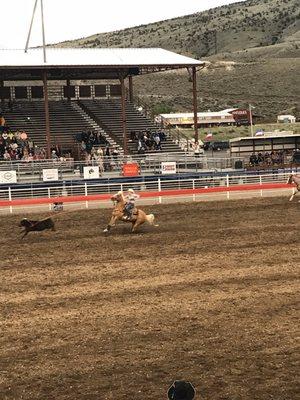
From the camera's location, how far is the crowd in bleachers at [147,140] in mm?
38625

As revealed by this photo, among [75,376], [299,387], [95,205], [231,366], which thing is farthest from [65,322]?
[95,205]

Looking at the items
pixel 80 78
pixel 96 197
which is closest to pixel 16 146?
pixel 80 78

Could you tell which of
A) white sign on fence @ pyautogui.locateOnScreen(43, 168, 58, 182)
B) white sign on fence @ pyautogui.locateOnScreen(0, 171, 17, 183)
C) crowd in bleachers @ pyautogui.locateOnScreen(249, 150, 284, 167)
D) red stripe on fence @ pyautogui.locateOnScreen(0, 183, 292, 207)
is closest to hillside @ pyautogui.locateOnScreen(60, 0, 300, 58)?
crowd in bleachers @ pyautogui.locateOnScreen(249, 150, 284, 167)

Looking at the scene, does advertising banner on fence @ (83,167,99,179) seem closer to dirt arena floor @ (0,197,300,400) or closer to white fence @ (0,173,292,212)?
white fence @ (0,173,292,212)

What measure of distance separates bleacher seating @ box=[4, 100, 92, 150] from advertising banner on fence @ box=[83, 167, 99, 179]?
300 inches

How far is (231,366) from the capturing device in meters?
7.34

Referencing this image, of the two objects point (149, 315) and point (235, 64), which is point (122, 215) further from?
point (235, 64)

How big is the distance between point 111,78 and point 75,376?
39.5m

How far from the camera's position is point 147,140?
39688 mm

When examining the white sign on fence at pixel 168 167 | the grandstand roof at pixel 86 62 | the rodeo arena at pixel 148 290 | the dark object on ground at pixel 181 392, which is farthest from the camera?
the grandstand roof at pixel 86 62

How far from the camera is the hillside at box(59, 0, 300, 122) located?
11031 centimetres

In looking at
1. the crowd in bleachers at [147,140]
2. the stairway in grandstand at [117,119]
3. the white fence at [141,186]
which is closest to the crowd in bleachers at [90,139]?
the stairway in grandstand at [117,119]

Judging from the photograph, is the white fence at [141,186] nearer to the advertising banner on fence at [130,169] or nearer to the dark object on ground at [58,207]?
the advertising banner on fence at [130,169]

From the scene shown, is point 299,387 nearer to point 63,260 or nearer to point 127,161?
point 63,260
